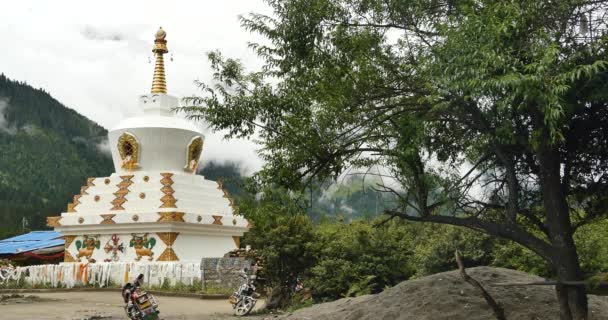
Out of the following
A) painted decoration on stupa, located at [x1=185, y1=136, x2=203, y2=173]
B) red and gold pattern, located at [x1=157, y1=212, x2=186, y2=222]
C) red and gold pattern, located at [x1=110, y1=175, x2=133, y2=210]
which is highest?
painted decoration on stupa, located at [x1=185, y1=136, x2=203, y2=173]

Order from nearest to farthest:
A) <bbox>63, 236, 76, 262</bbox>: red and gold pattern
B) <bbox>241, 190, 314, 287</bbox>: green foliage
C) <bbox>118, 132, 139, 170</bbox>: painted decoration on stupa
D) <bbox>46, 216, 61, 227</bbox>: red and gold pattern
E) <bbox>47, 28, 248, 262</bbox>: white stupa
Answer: <bbox>241, 190, 314, 287</bbox>: green foliage, <bbox>47, 28, 248, 262</bbox>: white stupa, <bbox>63, 236, 76, 262</bbox>: red and gold pattern, <bbox>46, 216, 61, 227</bbox>: red and gold pattern, <bbox>118, 132, 139, 170</bbox>: painted decoration on stupa

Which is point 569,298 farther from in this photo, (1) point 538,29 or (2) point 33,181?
(2) point 33,181

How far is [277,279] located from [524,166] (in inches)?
367

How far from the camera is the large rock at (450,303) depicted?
33.6 ft

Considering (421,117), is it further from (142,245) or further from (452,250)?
(142,245)

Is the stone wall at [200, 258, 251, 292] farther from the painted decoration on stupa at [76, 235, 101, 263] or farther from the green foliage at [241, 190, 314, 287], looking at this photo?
the painted decoration on stupa at [76, 235, 101, 263]

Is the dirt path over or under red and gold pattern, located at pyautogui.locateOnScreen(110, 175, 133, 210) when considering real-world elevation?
under

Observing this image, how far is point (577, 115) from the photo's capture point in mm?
9578

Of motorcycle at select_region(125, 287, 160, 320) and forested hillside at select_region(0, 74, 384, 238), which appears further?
forested hillside at select_region(0, 74, 384, 238)

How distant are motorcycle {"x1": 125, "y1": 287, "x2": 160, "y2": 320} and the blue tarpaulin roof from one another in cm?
2267

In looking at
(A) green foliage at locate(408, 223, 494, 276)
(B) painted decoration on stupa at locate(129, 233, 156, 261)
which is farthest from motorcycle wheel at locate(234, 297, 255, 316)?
(B) painted decoration on stupa at locate(129, 233, 156, 261)

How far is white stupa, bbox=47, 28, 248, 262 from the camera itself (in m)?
25.6

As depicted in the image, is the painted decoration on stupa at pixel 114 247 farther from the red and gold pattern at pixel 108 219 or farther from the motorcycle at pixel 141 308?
the motorcycle at pixel 141 308

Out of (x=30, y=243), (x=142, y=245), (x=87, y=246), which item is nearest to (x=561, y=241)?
(x=142, y=245)
